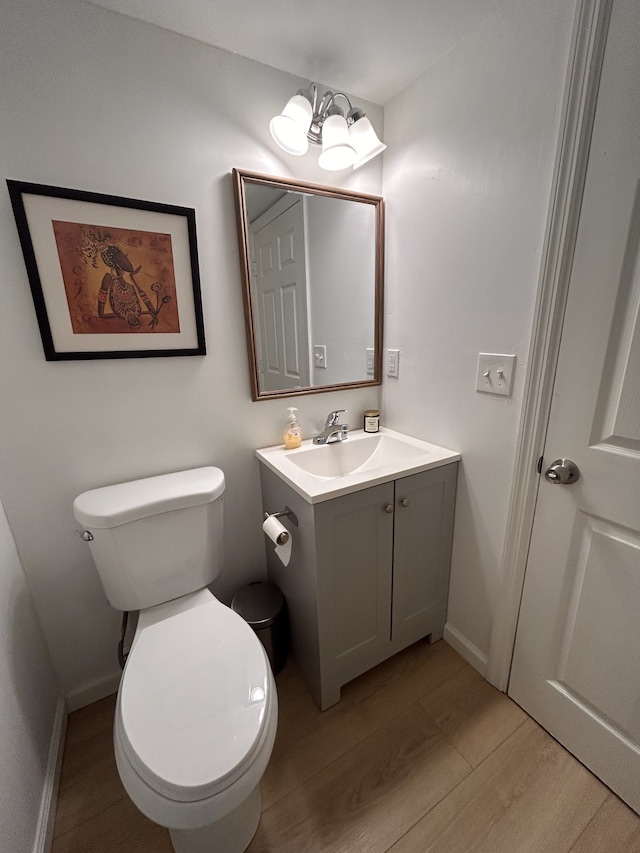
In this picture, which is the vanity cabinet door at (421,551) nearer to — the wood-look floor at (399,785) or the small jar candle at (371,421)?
the wood-look floor at (399,785)

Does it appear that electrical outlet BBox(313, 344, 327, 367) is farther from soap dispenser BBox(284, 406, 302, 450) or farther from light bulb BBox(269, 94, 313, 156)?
light bulb BBox(269, 94, 313, 156)

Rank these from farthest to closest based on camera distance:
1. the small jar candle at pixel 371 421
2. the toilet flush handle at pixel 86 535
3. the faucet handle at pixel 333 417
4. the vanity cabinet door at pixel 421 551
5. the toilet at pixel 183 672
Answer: the small jar candle at pixel 371 421, the faucet handle at pixel 333 417, the vanity cabinet door at pixel 421 551, the toilet flush handle at pixel 86 535, the toilet at pixel 183 672

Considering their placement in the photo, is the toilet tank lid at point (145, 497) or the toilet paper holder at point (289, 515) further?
the toilet paper holder at point (289, 515)

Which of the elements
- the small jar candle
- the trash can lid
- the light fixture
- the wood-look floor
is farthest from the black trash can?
the light fixture

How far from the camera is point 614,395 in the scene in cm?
85

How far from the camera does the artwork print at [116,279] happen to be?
0.99 m

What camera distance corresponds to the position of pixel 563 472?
95cm

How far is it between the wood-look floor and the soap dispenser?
0.91m

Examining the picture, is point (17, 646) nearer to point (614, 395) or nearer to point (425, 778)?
point (425, 778)

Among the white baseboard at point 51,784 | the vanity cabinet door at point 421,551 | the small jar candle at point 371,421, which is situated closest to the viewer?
the white baseboard at point 51,784

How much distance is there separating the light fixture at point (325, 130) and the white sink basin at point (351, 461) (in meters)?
1.01

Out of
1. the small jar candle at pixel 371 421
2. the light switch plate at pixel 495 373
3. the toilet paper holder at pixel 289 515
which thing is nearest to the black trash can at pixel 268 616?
the toilet paper holder at pixel 289 515

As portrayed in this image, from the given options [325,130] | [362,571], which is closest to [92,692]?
[362,571]

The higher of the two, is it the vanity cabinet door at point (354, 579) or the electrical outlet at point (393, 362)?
the electrical outlet at point (393, 362)
